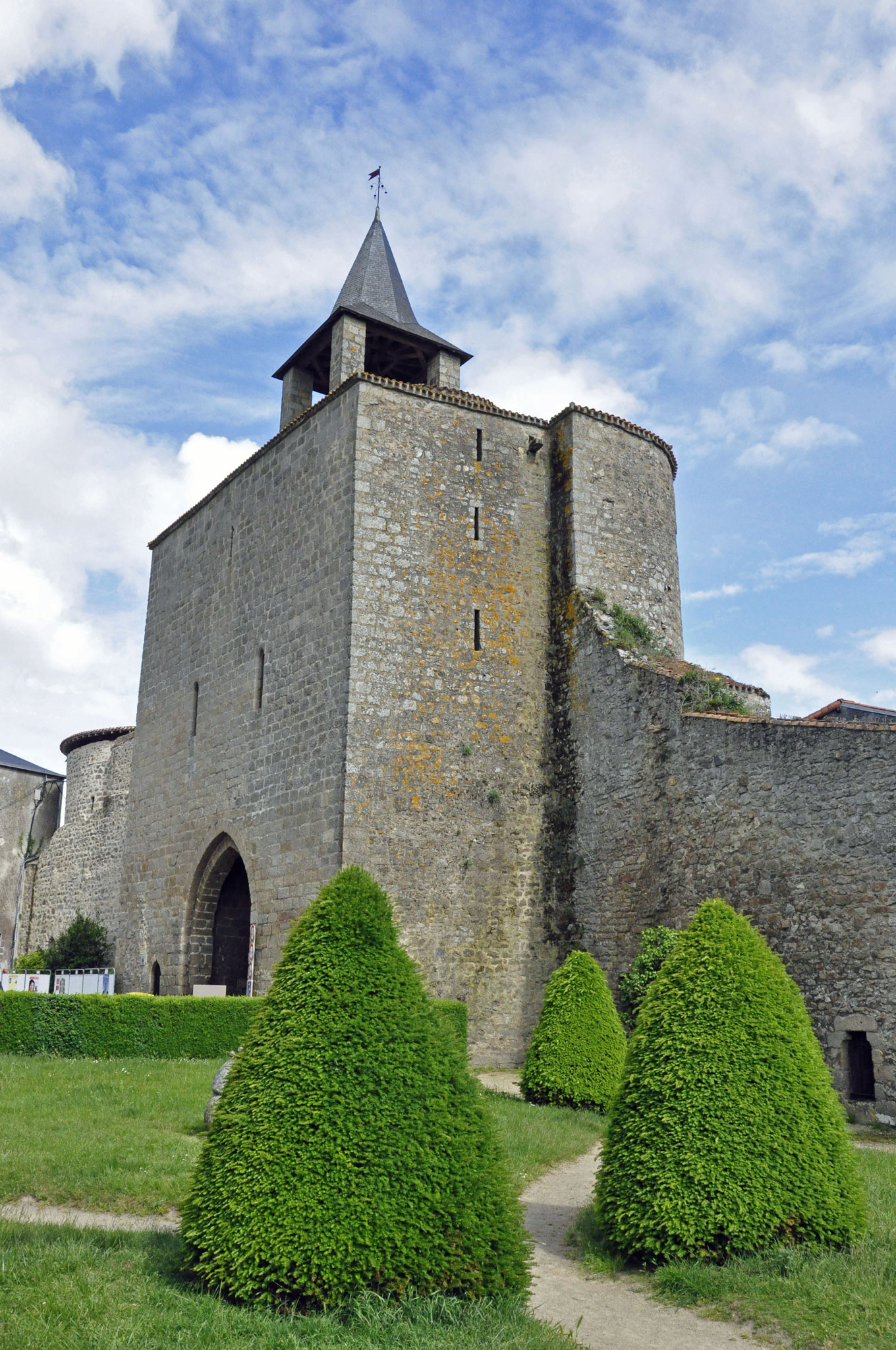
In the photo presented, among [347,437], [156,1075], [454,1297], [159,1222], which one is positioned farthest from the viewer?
[347,437]

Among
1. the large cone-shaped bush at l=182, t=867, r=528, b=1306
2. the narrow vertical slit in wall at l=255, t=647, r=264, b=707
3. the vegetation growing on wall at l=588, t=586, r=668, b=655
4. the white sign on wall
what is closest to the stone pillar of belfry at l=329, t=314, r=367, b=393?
the narrow vertical slit in wall at l=255, t=647, r=264, b=707

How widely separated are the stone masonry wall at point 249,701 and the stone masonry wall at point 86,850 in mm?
6835

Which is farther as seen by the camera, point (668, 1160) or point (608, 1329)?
point (668, 1160)

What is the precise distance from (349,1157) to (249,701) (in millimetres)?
12963

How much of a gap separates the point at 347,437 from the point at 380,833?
6080 mm

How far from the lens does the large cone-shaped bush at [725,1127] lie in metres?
5.42

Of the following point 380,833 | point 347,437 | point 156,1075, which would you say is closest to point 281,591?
point 347,437

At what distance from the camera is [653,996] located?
6.44 meters

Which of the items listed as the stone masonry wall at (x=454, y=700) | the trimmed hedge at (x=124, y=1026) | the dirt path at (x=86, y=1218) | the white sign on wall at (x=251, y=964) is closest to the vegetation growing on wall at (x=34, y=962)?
the white sign on wall at (x=251, y=964)

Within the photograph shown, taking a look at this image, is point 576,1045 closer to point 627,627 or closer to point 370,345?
point 627,627

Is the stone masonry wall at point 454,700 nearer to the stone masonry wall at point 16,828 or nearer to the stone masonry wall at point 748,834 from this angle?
the stone masonry wall at point 748,834

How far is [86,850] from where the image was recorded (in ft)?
91.5

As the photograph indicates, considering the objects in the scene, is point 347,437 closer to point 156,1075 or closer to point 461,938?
point 461,938

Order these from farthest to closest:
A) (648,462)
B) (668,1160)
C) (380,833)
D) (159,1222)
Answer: (648,462)
(380,833)
(159,1222)
(668,1160)
